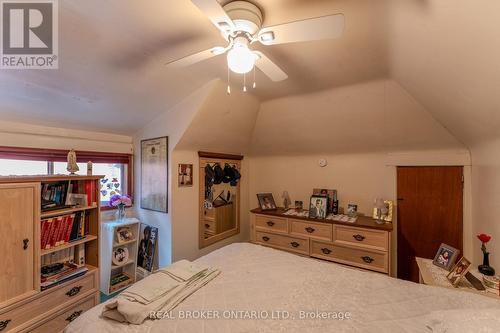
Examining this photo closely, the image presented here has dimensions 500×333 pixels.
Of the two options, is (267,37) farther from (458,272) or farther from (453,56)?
(458,272)

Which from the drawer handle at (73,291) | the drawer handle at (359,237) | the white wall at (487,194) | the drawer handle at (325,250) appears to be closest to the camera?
the white wall at (487,194)

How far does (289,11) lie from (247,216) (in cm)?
316

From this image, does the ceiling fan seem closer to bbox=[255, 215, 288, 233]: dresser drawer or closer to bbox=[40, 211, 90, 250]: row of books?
bbox=[40, 211, 90, 250]: row of books

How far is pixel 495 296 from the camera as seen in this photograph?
53.7 inches

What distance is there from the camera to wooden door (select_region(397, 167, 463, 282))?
2453mm

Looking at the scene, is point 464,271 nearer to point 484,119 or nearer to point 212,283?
point 484,119

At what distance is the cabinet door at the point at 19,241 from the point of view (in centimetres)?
144

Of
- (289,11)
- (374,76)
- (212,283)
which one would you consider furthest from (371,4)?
(212,283)

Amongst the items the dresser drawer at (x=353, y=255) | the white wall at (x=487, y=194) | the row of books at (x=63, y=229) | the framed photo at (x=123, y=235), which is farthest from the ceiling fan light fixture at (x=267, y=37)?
the framed photo at (x=123, y=235)

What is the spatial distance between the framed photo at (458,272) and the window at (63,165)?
3.09m

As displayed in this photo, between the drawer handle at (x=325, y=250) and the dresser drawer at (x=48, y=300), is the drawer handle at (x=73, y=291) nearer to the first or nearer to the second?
the dresser drawer at (x=48, y=300)

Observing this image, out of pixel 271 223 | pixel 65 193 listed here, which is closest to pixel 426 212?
pixel 271 223

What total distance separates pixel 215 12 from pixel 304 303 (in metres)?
1.57

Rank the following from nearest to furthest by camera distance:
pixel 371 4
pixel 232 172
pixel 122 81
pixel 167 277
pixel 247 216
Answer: pixel 371 4, pixel 167 277, pixel 122 81, pixel 232 172, pixel 247 216
